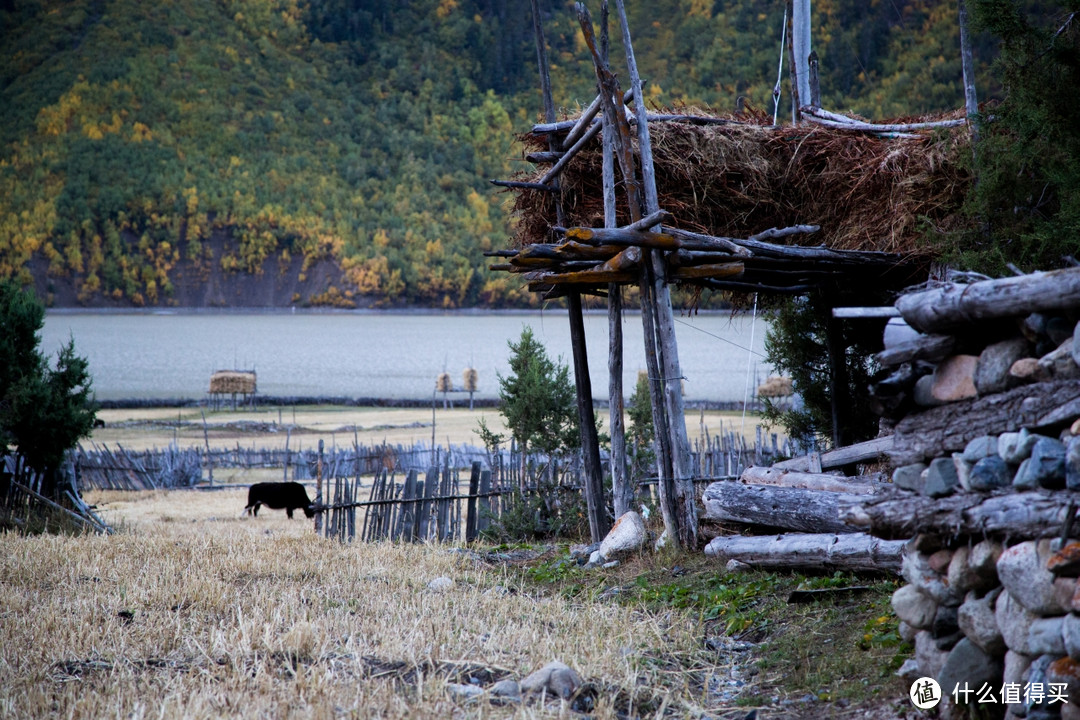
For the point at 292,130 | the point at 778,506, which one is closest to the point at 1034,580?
the point at 778,506

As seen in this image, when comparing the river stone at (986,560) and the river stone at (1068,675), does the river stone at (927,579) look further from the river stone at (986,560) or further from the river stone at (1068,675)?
the river stone at (1068,675)

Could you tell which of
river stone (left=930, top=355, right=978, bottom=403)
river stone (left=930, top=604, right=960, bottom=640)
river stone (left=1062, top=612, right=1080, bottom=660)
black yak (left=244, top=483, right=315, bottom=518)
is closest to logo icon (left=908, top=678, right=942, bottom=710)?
river stone (left=930, top=604, right=960, bottom=640)

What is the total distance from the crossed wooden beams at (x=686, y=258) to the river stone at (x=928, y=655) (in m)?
3.91

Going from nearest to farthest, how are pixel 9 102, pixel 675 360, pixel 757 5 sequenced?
pixel 675 360
pixel 757 5
pixel 9 102

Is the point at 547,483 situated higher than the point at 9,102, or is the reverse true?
the point at 9,102

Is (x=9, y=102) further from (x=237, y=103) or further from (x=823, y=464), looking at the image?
(x=823, y=464)

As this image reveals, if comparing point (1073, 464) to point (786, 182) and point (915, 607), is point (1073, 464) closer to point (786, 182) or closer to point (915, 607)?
point (915, 607)

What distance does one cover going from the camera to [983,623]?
3551 mm

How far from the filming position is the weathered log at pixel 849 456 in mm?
7492

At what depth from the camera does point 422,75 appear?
401ft

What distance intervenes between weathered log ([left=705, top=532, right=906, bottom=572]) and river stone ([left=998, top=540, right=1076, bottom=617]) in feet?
7.98

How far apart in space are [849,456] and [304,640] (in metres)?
4.96

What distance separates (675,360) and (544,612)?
2661 millimetres

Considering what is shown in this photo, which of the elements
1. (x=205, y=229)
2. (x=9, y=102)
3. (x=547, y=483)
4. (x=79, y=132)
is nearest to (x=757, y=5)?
(x=205, y=229)
